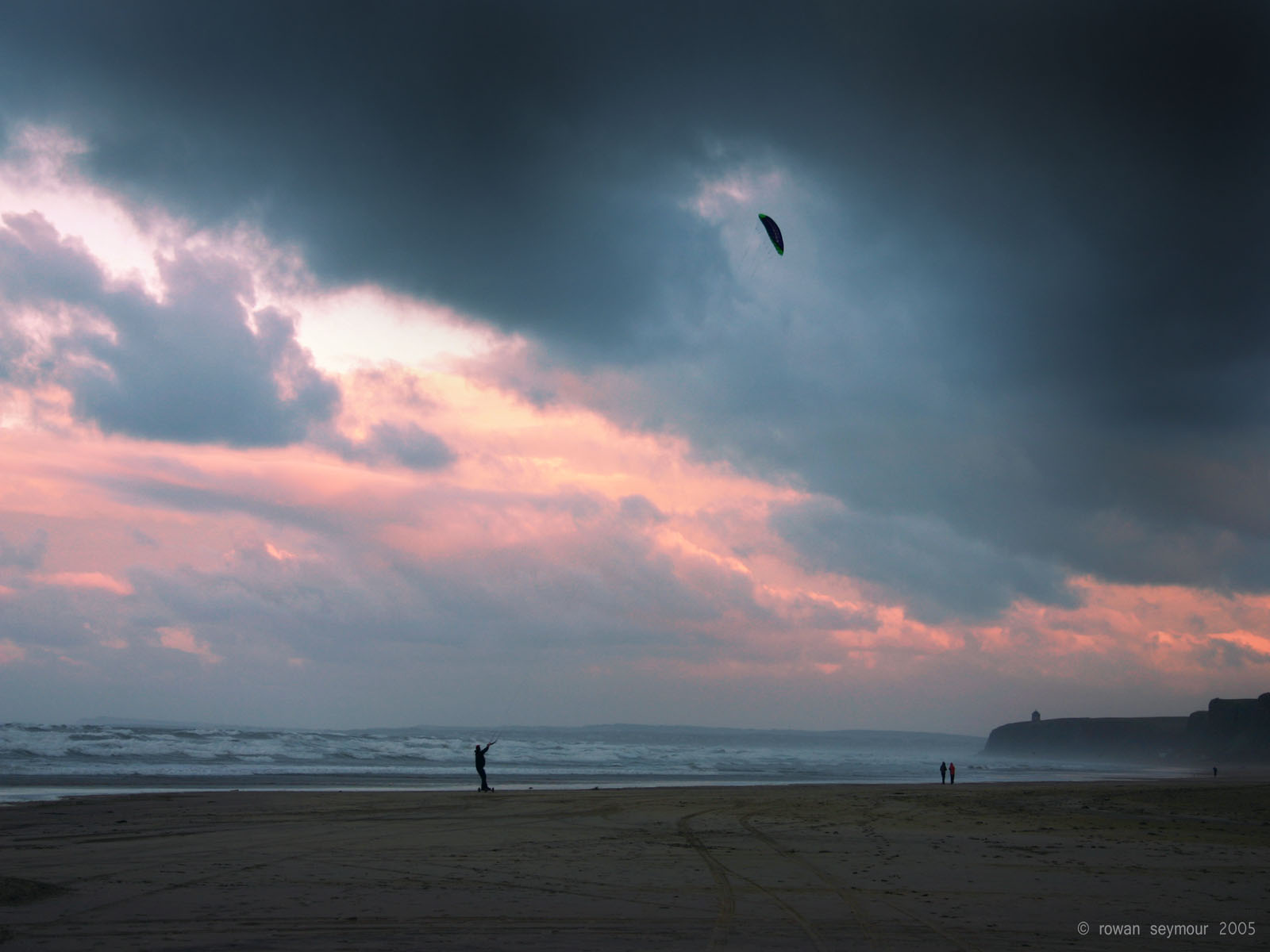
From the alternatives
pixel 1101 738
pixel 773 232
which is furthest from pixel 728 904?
pixel 1101 738

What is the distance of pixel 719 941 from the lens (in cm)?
809

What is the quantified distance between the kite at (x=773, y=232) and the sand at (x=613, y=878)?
21.7 m

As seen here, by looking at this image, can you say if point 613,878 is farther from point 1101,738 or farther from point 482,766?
point 1101,738

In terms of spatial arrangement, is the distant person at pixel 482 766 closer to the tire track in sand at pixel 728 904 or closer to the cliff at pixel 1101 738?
the tire track in sand at pixel 728 904

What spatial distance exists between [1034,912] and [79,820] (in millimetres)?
17723

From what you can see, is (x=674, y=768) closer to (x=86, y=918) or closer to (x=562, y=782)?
(x=562, y=782)

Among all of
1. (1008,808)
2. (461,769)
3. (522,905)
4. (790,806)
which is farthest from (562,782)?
(522,905)

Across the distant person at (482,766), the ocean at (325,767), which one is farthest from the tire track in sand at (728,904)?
the ocean at (325,767)

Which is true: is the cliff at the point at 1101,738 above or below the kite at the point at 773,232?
below

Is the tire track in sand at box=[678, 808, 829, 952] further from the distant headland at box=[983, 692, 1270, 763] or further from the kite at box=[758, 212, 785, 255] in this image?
the distant headland at box=[983, 692, 1270, 763]

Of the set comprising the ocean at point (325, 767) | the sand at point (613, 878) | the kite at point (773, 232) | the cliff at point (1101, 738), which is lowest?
the cliff at point (1101, 738)

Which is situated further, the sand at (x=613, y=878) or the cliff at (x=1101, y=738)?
the cliff at (x=1101, y=738)

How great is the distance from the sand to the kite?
71.2 ft

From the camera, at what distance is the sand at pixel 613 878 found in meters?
8.29
